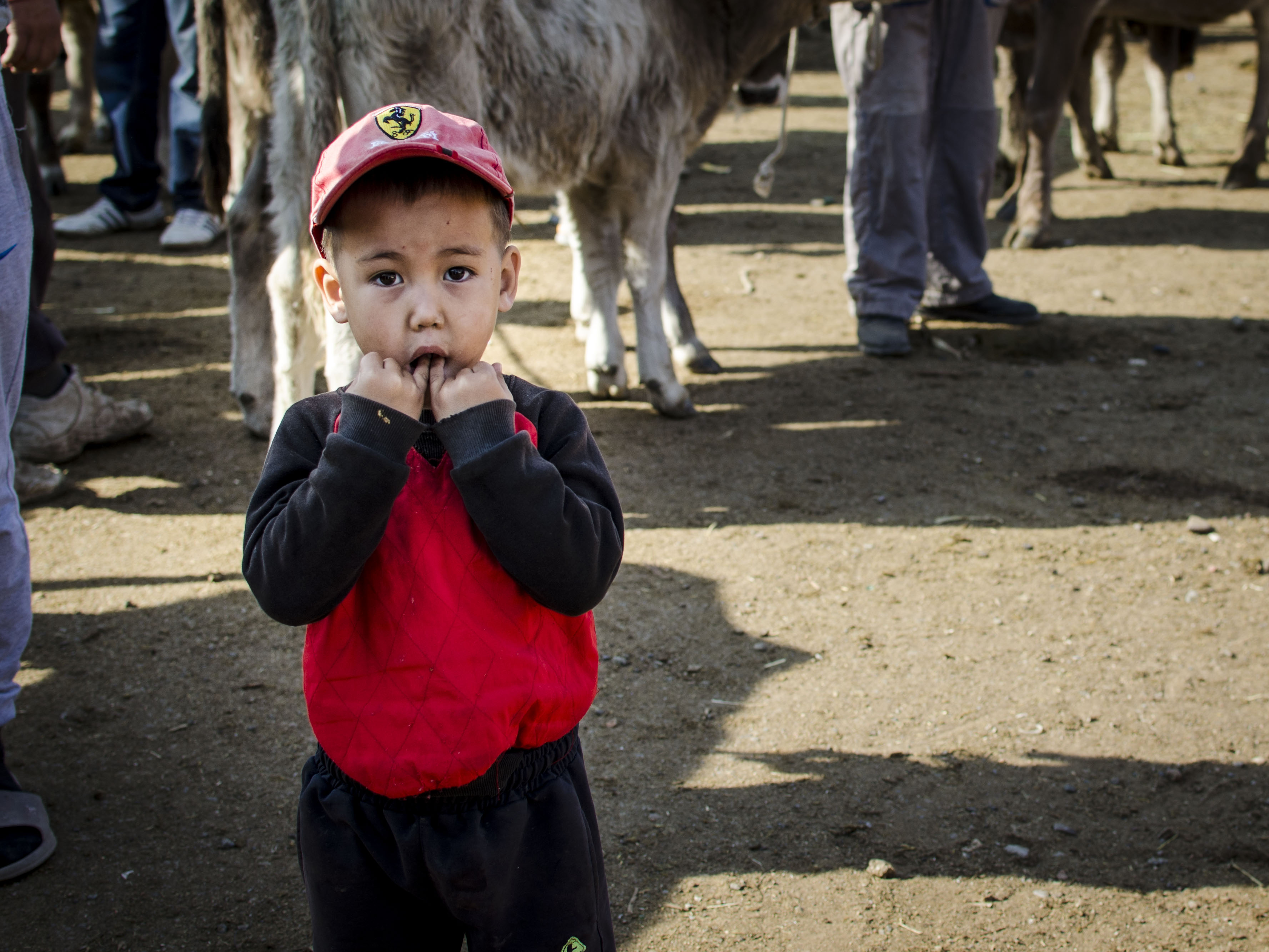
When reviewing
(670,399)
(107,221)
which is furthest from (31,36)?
(107,221)

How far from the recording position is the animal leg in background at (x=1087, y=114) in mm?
7762

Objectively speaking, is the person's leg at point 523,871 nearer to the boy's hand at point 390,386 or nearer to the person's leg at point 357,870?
the person's leg at point 357,870

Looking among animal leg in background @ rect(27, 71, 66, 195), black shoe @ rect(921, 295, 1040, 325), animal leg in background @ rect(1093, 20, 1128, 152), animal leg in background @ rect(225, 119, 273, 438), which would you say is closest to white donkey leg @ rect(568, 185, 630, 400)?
animal leg in background @ rect(225, 119, 273, 438)

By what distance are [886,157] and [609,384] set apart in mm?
1657

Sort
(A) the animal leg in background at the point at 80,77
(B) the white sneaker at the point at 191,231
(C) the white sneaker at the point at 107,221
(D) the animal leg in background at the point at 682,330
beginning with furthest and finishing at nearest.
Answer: (A) the animal leg in background at the point at 80,77
(C) the white sneaker at the point at 107,221
(B) the white sneaker at the point at 191,231
(D) the animal leg in background at the point at 682,330

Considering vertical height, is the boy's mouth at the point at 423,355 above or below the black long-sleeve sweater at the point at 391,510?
above

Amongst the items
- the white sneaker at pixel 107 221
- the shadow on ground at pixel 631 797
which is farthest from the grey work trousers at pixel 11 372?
the white sneaker at pixel 107 221

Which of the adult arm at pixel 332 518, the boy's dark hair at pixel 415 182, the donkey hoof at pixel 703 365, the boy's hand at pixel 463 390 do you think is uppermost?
the boy's dark hair at pixel 415 182

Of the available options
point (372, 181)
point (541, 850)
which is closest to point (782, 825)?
point (541, 850)

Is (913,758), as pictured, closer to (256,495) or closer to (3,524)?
(256,495)

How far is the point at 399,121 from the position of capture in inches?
51.7

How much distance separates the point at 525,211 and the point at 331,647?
24.1ft

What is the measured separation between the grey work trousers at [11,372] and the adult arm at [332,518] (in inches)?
37.8

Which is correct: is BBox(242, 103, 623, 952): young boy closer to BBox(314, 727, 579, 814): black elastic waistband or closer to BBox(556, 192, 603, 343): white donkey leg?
BBox(314, 727, 579, 814): black elastic waistband
